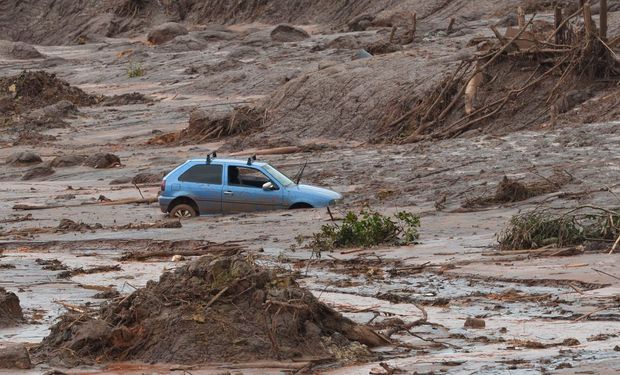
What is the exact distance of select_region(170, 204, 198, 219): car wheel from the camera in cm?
2423

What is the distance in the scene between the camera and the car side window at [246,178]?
24.1m

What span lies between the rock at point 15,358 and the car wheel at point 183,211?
43.6 ft

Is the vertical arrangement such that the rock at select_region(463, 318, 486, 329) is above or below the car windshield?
below

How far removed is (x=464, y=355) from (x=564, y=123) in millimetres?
19740

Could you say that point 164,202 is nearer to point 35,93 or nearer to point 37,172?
point 37,172

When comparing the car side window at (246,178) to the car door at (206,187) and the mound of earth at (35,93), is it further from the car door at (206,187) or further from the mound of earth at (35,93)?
the mound of earth at (35,93)

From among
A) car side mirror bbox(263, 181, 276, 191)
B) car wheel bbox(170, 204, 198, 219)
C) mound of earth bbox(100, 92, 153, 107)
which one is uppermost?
mound of earth bbox(100, 92, 153, 107)

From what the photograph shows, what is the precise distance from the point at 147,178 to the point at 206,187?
261 inches

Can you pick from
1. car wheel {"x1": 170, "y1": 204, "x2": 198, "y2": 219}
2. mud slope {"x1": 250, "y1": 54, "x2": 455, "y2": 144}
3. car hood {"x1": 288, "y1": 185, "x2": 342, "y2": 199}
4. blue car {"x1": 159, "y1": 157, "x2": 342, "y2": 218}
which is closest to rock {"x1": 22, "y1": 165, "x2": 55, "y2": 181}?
mud slope {"x1": 250, "y1": 54, "x2": 455, "y2": 144}

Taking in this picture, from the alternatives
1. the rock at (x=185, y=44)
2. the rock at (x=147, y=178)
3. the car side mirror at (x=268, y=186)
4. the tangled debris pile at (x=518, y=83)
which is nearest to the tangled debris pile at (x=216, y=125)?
the tangled debris pile at (x=518, y=83)

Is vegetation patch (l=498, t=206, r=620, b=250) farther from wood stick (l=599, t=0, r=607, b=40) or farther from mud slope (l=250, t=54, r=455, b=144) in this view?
mud slope (l=250, t=54, r=455, b=144)

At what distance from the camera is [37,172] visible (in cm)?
3356

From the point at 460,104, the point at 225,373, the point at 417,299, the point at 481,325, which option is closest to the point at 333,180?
the point at 460,104

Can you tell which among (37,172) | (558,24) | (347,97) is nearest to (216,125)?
(347,97)
